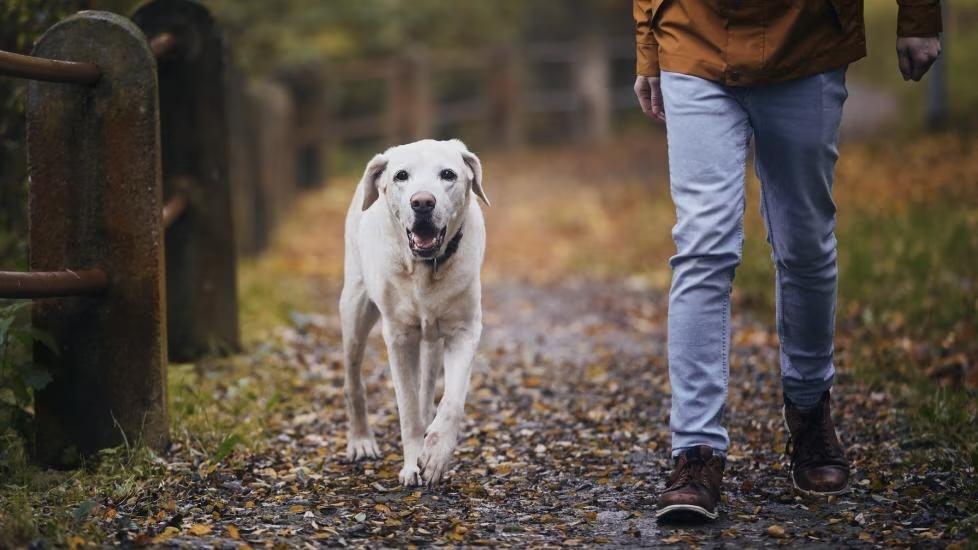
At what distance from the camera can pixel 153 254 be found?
4.04 m

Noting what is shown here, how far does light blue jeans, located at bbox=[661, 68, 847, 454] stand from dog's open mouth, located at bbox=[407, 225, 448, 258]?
2.64 feet

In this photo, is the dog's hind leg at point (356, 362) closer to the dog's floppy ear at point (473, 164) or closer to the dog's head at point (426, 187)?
the dog's head at point (426, 187)

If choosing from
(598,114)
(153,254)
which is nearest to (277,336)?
(153,254)

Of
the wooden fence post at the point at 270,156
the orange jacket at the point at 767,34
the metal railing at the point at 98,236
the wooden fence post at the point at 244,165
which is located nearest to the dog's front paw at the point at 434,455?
the metal railing at the point at 98,236

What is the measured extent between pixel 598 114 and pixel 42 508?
18049mm

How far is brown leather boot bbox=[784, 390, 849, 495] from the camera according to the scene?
3711 millimetres

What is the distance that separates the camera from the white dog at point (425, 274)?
391cm

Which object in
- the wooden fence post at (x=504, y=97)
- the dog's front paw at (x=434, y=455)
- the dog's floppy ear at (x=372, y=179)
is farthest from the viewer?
the wooden fence post at (x=504, y=97)

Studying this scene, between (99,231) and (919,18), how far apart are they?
2.78 meters

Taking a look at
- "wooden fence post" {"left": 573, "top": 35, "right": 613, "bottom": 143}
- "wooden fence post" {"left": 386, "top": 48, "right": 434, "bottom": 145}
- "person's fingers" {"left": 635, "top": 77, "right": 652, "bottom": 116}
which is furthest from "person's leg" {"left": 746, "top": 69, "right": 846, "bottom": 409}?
"wooden fence post" {"left": 573, "top": 35, "right": 613, "bottom": 143}

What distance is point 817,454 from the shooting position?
3.77 meters

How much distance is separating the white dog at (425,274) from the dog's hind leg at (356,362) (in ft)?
0.16

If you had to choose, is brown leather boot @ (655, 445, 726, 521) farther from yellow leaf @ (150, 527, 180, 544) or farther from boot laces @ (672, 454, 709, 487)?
yellow leaf @ (150, 527, 180, 544)

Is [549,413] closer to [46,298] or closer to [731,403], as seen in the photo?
[731,403]
